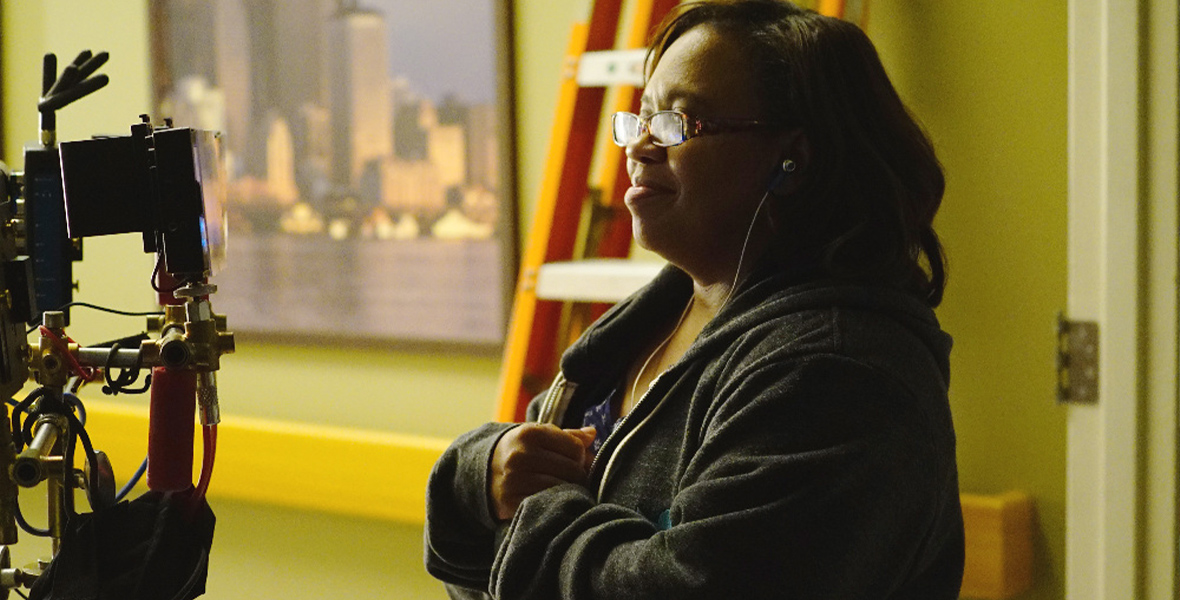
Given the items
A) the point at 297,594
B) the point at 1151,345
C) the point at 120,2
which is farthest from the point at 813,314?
the point at 120,2

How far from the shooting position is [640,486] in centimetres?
115

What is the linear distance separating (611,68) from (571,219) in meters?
0.27

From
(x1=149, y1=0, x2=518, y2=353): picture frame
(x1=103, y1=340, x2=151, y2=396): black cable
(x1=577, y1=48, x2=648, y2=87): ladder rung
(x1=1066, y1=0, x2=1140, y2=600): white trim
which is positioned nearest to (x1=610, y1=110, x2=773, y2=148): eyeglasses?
(x1=103, y1=340, x2=151, y2=396): black cable

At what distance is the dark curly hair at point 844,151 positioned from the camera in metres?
1.15

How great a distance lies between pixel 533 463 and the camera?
1.20 m

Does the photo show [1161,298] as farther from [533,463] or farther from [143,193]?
[143,193]

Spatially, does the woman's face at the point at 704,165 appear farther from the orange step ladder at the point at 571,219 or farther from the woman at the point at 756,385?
the orange step ladder at the point at 571,219

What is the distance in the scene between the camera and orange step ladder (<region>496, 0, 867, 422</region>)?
196cm

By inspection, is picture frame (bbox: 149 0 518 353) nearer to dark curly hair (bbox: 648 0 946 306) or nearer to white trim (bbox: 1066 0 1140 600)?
white trim (bbox: 1066 0 1140 600)

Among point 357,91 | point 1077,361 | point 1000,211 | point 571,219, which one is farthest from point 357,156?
point 1077,361

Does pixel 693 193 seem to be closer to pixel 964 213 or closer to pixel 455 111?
pixel 964 213

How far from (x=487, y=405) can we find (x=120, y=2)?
1.36m

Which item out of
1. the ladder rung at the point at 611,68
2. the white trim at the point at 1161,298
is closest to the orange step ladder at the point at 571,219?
the ladder rung at the point at 611,68

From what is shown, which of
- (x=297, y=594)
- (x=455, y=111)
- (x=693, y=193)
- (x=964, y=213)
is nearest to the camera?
(x=693, y=193)
